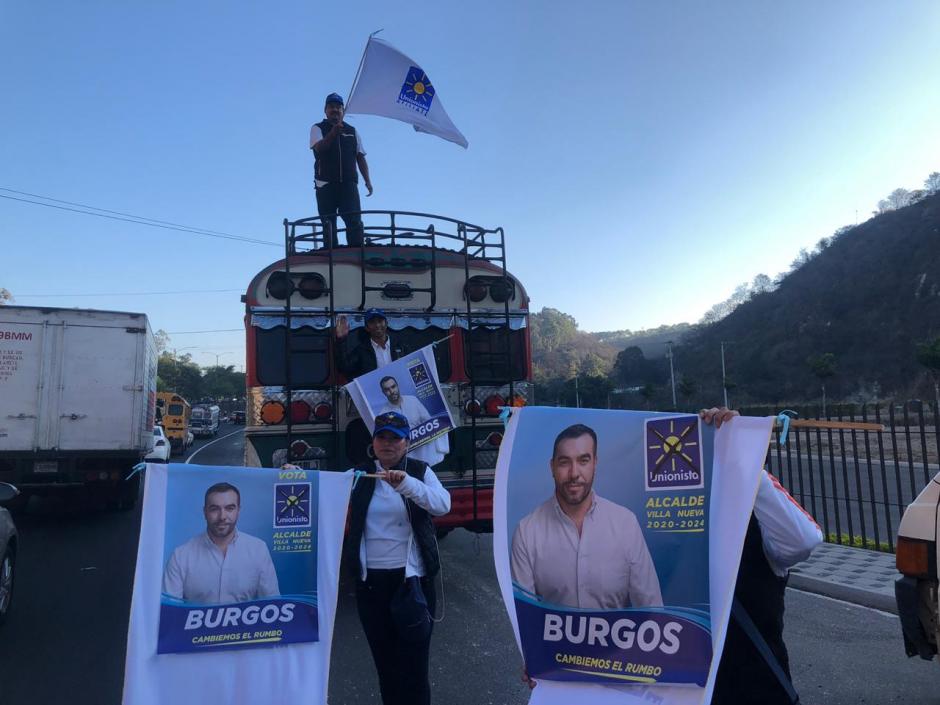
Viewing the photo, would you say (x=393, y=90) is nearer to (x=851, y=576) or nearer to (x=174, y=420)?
(x=851, y=576)

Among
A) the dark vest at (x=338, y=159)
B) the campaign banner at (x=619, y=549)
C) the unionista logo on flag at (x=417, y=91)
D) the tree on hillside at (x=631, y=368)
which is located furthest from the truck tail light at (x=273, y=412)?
the tree on hillside at (x=631, y=368)

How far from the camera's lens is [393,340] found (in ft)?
22.3

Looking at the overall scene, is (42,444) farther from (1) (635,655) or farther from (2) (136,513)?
(1) (635,655)

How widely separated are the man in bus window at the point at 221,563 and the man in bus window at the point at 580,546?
128cm

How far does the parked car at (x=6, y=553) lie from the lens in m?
5.59

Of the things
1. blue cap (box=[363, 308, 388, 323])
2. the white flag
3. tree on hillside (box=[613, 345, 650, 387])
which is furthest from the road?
tree on hillside (box=[613, 345, 650, 387])

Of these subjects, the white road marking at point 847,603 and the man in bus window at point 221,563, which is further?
the white road marking at point 847,603

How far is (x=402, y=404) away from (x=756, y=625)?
140 inches

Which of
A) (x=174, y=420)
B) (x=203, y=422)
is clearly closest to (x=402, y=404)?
(x=174, y=420)

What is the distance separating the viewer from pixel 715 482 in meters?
2.62

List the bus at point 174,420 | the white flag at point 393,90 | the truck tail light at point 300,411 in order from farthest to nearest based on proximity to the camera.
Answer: the bus at point 174,420 < the white flag at point 393,90 < the truck tail light at point 300,411

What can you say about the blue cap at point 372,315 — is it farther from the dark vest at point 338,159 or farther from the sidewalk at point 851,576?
the sidewalk at point 851,576

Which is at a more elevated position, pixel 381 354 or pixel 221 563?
pixel 381 354

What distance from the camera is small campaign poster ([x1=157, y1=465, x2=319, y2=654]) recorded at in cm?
316
